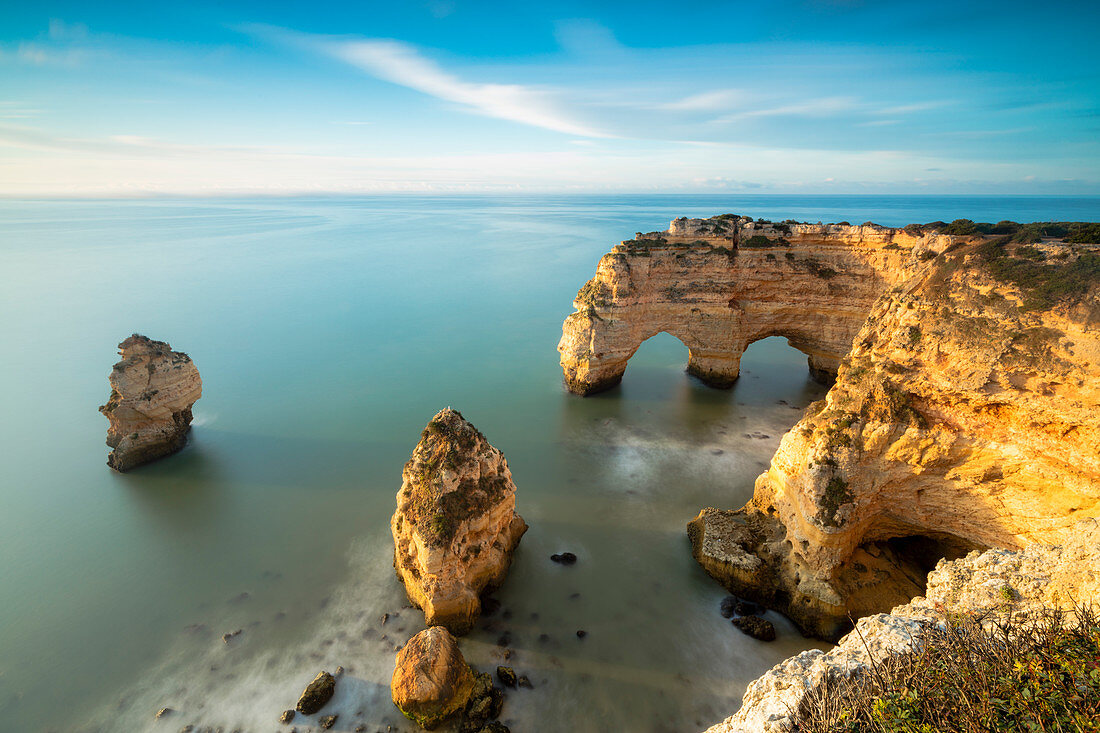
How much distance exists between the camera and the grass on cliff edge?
4.24 metres

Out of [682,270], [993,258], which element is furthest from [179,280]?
[993,258]

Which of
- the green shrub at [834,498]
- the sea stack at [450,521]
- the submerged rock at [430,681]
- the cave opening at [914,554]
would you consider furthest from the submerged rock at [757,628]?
→ the submerged rock at [430,681]

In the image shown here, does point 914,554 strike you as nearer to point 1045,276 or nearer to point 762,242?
point 1045,276

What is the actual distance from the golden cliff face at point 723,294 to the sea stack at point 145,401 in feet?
59.7

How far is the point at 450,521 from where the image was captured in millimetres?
11477

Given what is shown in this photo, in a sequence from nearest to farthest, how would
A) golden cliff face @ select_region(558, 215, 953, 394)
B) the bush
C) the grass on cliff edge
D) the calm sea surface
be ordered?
the grass on cliff edge < the bush < the calm sea surface < golden cliff face @ select_region(558, 215, 953, 394)

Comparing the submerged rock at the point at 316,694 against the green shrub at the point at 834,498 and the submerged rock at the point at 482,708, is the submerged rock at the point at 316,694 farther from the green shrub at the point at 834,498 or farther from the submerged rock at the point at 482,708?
the green shrub at the point at 834,498

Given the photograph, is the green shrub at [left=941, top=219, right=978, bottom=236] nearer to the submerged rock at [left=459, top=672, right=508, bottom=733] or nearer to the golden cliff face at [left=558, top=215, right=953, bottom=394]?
the golden cliff face at [left=558, top=215, right=953, bottom=394]

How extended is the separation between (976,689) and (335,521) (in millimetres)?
17044

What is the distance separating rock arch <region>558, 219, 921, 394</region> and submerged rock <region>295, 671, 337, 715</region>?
1751 centimetres

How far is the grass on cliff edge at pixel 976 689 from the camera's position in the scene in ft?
13.9

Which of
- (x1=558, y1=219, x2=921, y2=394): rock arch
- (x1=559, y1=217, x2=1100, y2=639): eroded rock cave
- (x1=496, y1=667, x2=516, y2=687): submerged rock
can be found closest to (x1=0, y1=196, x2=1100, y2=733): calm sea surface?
(x1=496, y1=667, x2=516, y2=687): submerged rock

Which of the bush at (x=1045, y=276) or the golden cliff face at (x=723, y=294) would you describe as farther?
the golden cliff face at (x=723, y=294)

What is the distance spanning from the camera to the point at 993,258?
11891 mm
